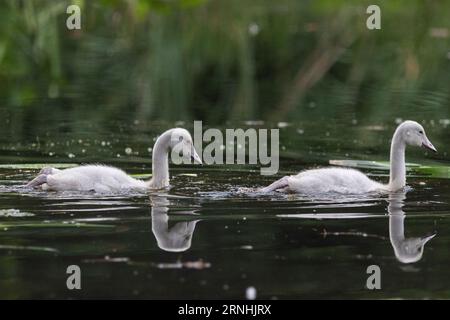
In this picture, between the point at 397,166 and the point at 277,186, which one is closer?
the point at 277,186

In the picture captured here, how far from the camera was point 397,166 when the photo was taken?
11.2 meters

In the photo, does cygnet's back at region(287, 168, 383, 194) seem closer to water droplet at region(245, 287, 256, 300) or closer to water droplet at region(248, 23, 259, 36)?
water droplet at region(245, 287, 256, 300)

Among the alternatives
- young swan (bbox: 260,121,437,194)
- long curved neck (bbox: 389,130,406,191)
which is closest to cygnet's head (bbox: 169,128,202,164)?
young swan (bbox: 260,121,437,194)

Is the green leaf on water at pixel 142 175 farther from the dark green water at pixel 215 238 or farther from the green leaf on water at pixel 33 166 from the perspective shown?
the green leaf on water at pixel 33 166

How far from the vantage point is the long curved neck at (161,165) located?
36.2ft

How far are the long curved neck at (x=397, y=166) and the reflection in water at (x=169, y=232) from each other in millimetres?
2495

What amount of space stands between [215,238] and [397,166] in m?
3.32

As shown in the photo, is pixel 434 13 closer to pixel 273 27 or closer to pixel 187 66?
pixel 273 27

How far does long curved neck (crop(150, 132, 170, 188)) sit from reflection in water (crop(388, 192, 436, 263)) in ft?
7.86

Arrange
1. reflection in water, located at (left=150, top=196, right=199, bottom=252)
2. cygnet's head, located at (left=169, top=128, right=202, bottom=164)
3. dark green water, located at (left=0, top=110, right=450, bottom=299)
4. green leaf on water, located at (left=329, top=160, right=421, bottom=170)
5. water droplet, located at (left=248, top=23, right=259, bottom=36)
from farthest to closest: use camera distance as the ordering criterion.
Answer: water droplet, located at (left=248, top=23, right=259, bottom=36) < green leaf on water, located at (left=329, top=160, right=421, bottom=170) < cygnet's head, located at (left=169, top=128, right=202, bottom=164) < reflection in water, located at (left=150, top=196, right=199, bottom=252) < dark green water, located at (left=0, top=110, right=450, bottom=299)

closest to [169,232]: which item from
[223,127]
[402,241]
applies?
[402,241]

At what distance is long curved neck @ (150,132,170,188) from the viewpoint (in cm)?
1103

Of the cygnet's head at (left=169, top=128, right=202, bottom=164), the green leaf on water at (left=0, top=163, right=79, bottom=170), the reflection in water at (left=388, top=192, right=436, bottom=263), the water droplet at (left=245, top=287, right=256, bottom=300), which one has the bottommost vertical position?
the water droplet at (left=245, top=287, right=256, bottom=300)

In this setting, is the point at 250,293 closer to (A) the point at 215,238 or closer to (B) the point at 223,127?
(A) the point at 215,238
